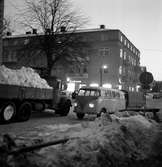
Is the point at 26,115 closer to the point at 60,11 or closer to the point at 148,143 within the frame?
the point at 148,143

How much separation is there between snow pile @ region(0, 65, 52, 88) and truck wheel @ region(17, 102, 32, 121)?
3.49 ft

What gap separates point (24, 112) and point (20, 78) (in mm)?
1775

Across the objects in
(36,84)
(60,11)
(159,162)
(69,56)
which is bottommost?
(159,162)

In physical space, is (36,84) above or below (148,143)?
above

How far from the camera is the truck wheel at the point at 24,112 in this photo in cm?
1310

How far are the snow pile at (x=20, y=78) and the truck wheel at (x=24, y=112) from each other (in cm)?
106

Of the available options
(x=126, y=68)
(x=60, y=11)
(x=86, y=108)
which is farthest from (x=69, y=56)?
(x=126, y=68)

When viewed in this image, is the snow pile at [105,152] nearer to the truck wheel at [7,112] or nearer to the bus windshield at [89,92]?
the truck wheel at [7,112]

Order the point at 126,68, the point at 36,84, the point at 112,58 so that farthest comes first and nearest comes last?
the point at 126,68, the point at 112,58, the point at 36,84

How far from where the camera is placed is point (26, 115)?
13.7 meters

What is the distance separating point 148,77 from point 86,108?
4.04 metres

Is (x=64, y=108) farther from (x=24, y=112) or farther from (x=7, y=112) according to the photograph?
(x=7, y=112)

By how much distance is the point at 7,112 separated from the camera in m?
12.3

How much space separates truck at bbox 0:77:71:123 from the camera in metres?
12.0
